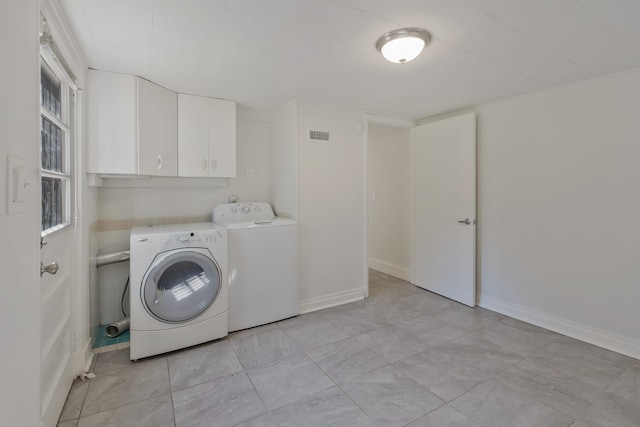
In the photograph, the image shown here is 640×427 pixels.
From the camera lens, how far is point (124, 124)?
2258mm

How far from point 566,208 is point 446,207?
1091 millimetres

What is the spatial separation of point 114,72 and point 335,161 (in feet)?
6.76

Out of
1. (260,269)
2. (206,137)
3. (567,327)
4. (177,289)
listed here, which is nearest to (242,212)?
(260,269)

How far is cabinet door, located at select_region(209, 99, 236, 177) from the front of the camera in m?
2.83

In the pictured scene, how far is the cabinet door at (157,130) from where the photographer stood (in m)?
2.34

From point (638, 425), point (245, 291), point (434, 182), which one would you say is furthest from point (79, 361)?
point (434, 182)

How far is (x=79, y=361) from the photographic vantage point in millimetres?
1935

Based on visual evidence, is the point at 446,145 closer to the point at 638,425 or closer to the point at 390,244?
the point at 390,244

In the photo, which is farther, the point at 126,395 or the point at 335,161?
the point at 335,161

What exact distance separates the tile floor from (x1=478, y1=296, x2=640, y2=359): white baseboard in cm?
9

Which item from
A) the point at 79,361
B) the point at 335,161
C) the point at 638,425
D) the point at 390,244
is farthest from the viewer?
the point at 390,244

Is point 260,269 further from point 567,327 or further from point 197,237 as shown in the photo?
point 567,327

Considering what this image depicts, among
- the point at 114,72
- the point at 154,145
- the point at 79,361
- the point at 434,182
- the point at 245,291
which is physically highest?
the point at 114,72

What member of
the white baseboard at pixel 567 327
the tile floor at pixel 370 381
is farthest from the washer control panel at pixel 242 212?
the white baseboard at pixel 567 327
